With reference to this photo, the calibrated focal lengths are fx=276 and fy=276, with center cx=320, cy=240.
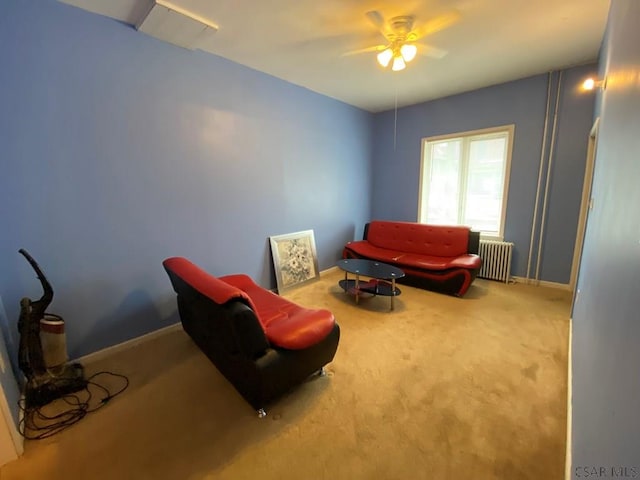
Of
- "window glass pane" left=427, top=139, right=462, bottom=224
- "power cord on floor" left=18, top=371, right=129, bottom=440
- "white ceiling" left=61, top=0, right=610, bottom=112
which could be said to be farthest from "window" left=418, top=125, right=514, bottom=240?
"power cord on floor" left=18, top=371, right=129, bottom=440

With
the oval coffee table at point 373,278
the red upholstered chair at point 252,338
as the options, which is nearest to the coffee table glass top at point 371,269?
the oval coffee table at point 373,278

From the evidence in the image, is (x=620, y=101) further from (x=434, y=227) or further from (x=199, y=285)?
(x=434, y=227)

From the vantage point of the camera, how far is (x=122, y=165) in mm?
2420

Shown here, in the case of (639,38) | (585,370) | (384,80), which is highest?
(384,80)

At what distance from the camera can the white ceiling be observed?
2174mm

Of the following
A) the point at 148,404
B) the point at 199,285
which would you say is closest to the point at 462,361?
the point at 199,285

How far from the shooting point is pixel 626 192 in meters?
1.00

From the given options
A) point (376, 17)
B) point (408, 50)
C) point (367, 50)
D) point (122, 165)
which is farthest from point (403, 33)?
point (122, 165)

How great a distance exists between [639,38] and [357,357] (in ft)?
7.73

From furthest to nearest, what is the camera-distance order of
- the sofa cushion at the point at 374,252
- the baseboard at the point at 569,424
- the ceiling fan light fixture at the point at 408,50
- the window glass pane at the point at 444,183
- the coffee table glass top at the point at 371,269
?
the window glass pane at the point at 444,183 < the sofa cushion at the point at 374,252 < the coffee table glass top at the point at 371,269 < the ceiling fan light fixture at the point at 408,50 < the baseboard at the point at 569,424

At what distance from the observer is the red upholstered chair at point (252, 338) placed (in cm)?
162

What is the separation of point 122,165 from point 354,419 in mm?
2727

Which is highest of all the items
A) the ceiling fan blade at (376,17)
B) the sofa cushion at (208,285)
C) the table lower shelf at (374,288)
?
the ceiling fan blade at (376,17)

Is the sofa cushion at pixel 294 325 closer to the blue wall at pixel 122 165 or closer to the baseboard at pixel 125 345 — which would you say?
the baseboard at pixel 125 345
